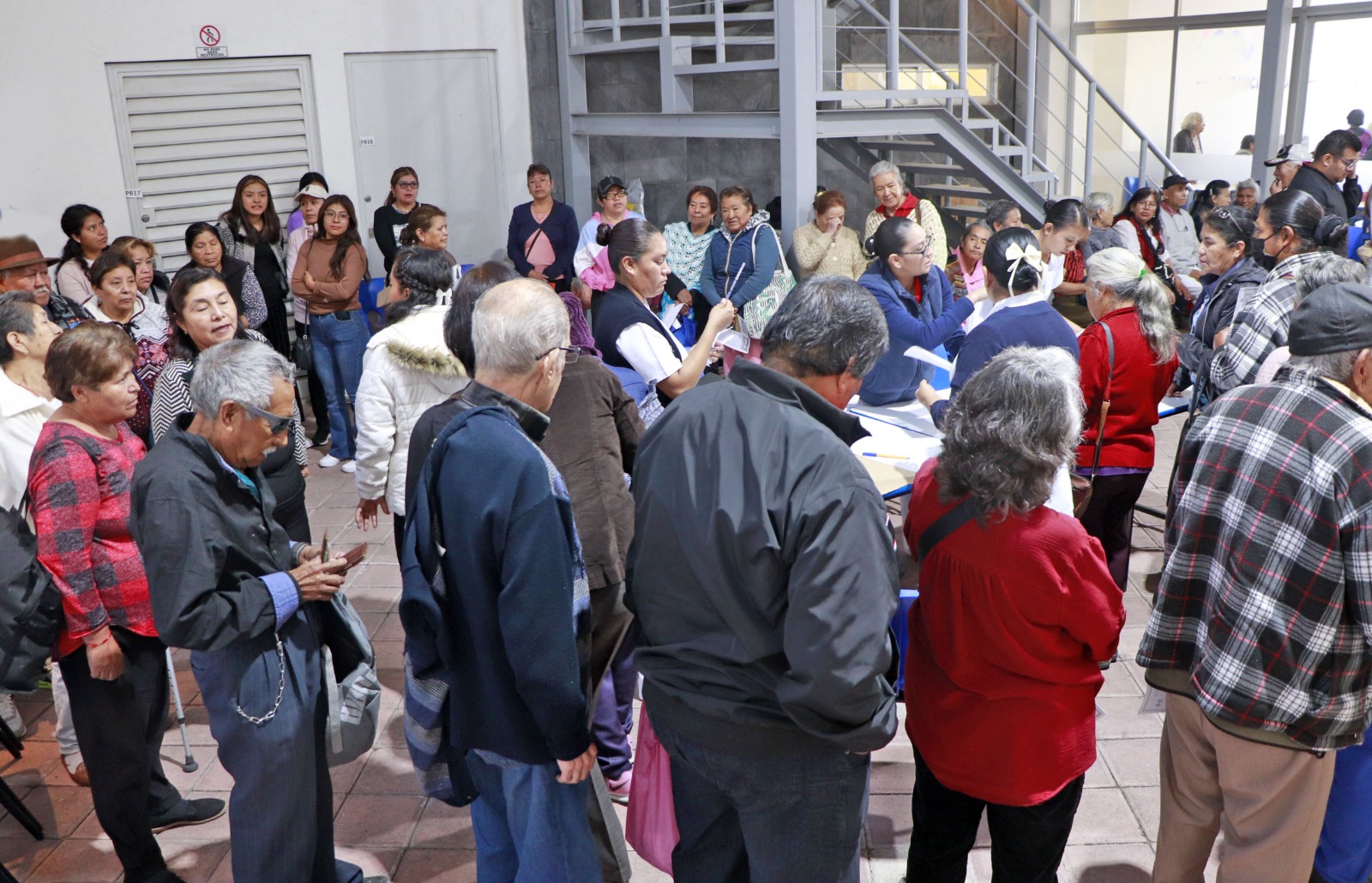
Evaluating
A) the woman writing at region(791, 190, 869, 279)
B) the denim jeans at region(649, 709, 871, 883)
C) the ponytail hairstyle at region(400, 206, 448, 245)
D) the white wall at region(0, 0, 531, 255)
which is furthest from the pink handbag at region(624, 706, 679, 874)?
the white wall at region(0, 0, 531, 255)

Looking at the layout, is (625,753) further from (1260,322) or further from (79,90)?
(79,90)

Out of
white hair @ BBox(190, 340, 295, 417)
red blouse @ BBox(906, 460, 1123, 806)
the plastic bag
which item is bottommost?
red blouse @ BBox(906, 460, 1123, 806)

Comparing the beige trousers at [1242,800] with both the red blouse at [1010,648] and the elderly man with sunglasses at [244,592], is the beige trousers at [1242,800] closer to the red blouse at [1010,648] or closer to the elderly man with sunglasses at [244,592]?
the red blouse at [1010,648]

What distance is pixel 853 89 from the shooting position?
9930mm

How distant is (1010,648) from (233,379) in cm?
179

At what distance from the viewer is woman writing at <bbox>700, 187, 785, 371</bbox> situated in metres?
6.44

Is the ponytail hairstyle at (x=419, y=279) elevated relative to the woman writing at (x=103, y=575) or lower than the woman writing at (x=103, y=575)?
elevated

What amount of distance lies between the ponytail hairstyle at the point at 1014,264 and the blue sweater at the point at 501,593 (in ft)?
7.03

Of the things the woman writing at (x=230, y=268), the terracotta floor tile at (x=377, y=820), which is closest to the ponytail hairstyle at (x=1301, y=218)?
the terracotta floor tile at (x=377, y=820)

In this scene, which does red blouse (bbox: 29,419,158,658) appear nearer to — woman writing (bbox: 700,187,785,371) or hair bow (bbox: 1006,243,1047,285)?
hair bow (bbox: 1006,243,1047,285)

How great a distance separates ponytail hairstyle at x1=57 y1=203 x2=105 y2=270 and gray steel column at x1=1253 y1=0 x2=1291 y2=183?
29.8 ft

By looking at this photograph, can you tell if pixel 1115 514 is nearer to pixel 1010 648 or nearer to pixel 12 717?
pixel 1010 648

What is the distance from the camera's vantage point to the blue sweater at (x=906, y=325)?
14.2 feet

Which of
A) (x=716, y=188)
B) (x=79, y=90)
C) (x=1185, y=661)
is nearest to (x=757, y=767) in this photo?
(x=1185, y=661)
